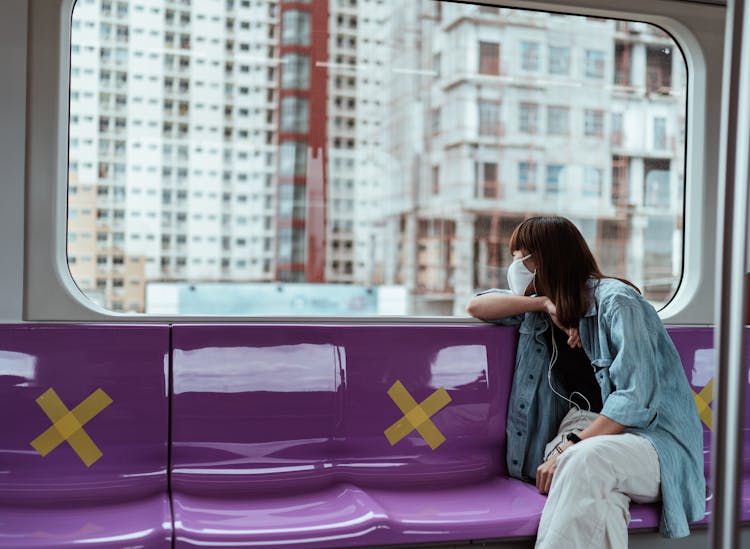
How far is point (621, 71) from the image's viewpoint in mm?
19062

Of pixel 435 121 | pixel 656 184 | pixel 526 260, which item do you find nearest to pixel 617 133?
pixel 656 184

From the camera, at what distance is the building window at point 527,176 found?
1781cm

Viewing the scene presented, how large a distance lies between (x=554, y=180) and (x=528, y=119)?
4.97ft

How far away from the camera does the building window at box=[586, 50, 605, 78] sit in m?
18.6

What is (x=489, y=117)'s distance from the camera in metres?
17.2

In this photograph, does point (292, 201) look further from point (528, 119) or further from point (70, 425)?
point (70, 425)

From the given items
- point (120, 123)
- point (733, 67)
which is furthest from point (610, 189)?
point (733, 67)

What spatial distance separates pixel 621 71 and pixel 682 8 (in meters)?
16.6

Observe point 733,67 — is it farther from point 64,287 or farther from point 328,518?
point 64,287

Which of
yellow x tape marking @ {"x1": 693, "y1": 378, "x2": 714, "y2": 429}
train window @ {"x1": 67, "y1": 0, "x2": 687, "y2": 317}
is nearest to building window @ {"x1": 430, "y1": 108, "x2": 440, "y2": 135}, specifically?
train window @ {"x1": 67, "y1": 0, "x2": 687, "y2": 317}

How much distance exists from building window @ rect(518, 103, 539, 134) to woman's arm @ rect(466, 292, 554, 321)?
1546 centimetres

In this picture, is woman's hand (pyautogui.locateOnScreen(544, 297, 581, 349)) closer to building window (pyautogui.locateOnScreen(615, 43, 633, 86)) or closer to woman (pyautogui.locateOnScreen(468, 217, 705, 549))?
woman (pyautogui.locateOnScreen(468, 217, 705, 549))

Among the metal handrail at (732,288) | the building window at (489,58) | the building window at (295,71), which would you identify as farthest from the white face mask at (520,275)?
the building window at (489,58)

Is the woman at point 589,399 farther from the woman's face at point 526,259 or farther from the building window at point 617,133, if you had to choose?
the building window at point 617,133
